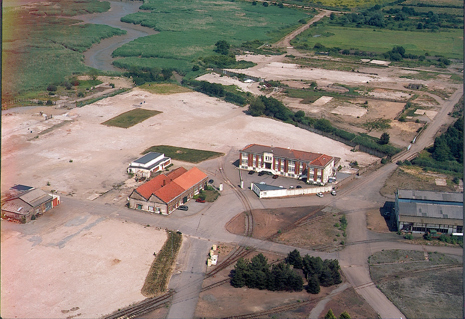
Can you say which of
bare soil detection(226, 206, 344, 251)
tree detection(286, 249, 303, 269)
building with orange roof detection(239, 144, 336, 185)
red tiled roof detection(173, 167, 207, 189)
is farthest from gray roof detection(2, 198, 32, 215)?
tree detection(286, 249, 303, 269)

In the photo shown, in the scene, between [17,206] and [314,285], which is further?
[17,206]

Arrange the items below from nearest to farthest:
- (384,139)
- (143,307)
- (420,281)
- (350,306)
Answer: (143,307) → (350,306) → (420,281) → (384,139)

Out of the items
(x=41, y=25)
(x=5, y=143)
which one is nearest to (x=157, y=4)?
(x=41, y=25)

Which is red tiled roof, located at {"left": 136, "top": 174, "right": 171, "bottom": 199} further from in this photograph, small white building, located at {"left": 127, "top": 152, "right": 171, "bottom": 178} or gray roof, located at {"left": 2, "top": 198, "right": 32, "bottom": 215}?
gray roof, located at {"left": 2, "top": 198, "right": 32, "bottom": 215}

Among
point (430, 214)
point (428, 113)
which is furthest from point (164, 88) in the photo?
point (430, 214)

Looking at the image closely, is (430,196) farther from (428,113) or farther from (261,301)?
(428,113)

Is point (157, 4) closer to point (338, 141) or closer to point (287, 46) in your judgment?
point (287, 46)

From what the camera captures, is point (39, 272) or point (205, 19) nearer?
point (39, 272)
